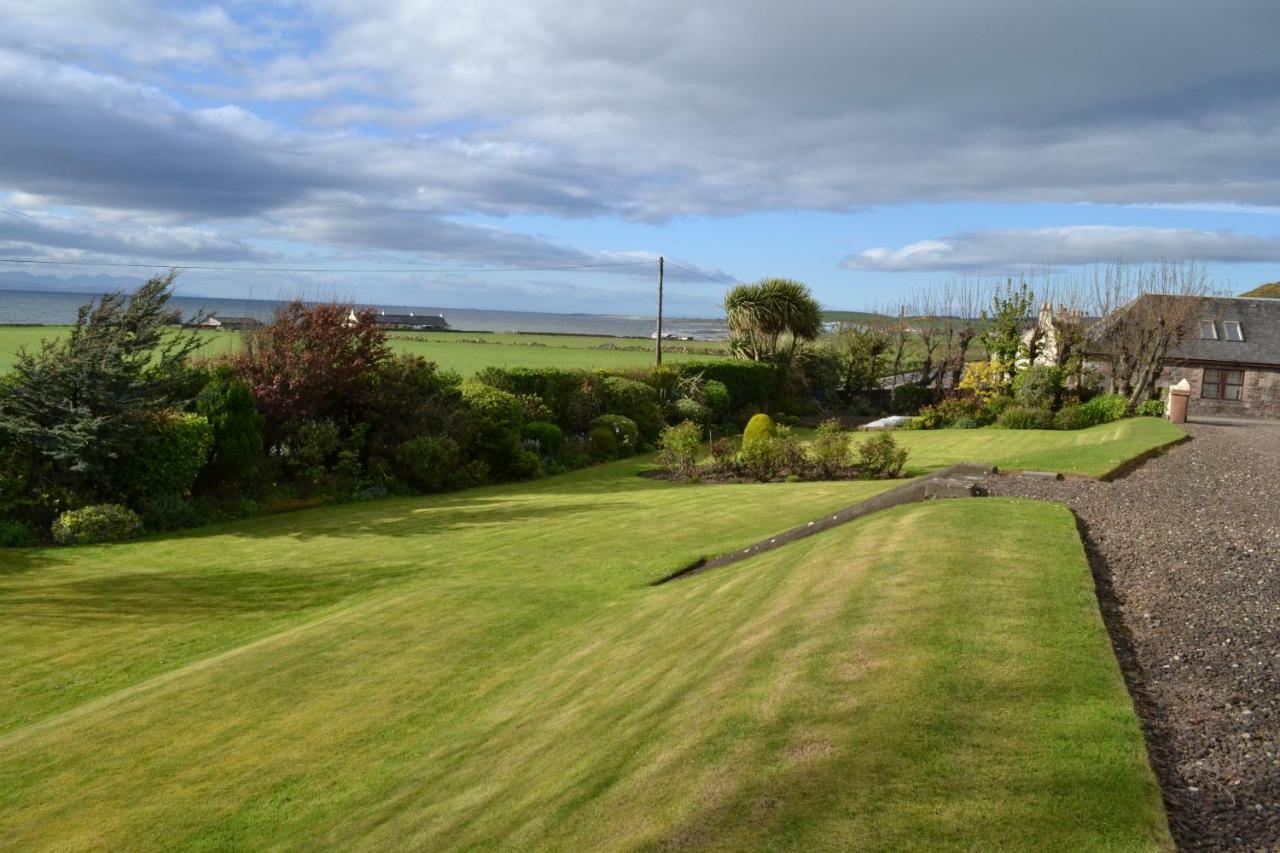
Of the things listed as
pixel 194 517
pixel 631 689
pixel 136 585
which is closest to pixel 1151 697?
pixel 631 689

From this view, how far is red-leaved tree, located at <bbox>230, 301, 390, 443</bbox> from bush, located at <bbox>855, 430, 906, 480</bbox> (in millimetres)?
11966

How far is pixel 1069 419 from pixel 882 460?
16.2 m

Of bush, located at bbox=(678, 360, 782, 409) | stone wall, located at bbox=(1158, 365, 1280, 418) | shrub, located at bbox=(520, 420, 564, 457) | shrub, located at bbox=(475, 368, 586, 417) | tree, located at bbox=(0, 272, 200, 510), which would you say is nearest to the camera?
tree, located at bbox=(0, 272, 200, 510)

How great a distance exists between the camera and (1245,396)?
4100 cm

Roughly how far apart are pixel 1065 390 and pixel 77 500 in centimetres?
3463

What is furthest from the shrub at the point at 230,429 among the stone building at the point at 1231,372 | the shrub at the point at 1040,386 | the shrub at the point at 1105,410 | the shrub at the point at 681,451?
the stone building at the point at 1231,372

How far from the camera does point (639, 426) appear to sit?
104ft

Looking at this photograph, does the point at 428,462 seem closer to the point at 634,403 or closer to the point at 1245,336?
the point at 634,403

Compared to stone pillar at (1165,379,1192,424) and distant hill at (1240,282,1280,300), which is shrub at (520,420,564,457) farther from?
distant hill at (1240,282,1280,300)

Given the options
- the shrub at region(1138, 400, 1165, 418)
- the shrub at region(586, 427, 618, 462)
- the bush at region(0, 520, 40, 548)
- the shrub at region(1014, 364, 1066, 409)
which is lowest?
the bush at region(0, 520, 40, 548)

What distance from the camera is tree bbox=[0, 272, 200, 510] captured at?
17.0 m

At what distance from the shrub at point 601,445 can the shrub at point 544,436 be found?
1.49 meters

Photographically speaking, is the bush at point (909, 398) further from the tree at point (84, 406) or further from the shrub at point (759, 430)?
the tree at point (84, 406)

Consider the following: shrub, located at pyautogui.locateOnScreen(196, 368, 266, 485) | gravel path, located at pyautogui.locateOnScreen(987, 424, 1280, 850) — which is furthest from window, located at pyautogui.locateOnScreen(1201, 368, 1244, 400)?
shrub, located at pyautogui.locateOnScreen(196, 368, 266, 485)
